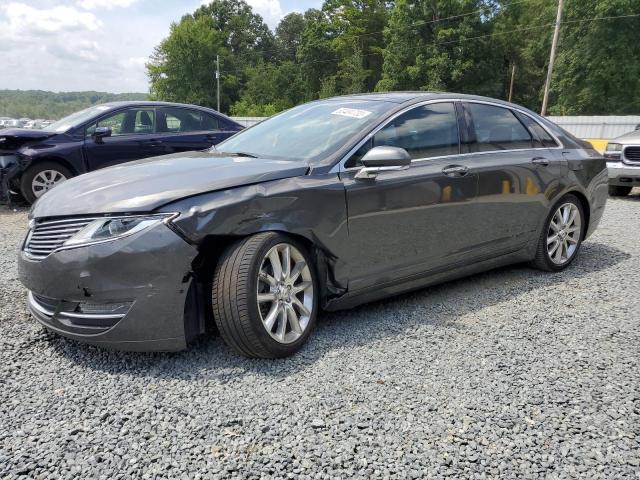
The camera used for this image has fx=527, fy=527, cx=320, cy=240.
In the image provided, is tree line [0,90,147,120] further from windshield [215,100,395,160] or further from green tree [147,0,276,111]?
windshield [215,100,395,160]

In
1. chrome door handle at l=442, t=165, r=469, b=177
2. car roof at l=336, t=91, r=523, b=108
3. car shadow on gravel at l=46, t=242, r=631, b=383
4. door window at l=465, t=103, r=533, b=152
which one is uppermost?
car roof at l=336, t=91, r=523, b=108

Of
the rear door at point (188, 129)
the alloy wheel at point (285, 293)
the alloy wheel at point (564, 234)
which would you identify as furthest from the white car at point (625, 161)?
the alloy wheel at point (285, 293)

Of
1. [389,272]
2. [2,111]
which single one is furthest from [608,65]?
[2,111]

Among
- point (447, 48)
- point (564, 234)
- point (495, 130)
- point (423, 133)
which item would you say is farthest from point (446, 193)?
point (447, 48)

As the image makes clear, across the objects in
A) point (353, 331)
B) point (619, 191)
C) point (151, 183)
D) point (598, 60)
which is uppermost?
point (598, 60)

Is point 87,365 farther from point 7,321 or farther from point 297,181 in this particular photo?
point 297,181

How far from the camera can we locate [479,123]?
4.15 m

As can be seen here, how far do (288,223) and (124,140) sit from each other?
5.67 metres

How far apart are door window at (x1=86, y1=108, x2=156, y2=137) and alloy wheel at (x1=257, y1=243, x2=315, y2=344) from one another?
19.1 ft

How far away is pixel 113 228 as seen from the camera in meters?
2.68

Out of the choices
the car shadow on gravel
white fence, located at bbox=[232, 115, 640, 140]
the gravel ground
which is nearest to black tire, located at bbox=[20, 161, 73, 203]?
the gravel ground

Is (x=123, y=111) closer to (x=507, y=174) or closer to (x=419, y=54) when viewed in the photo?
(x=507, y=174)

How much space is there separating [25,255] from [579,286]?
4078mm

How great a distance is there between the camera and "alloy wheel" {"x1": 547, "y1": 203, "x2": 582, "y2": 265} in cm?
474
